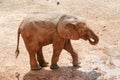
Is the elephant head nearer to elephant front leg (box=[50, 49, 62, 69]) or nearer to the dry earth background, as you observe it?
elephant front leg (box=[50, 49, 62, 69])

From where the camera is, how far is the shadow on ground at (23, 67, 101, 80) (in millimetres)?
5570

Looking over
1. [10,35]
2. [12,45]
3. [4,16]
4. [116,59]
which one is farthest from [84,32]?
[4,16]

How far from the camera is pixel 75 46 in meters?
7.07

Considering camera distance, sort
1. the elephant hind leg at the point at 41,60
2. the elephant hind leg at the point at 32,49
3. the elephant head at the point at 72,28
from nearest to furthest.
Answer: the elephant head at the point at 72,28, the elephant hind leg at the point at 32,49, the elephant hind leg at the point at 41,60

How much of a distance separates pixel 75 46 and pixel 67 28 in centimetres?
179

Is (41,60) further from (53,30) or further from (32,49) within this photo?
(53,30)

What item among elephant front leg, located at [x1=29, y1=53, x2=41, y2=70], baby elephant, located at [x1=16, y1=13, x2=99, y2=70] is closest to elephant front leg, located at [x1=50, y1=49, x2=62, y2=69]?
baby elephant, located at [x1=16, y1=13, x2=99, y2=70]

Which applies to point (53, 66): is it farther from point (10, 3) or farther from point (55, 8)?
point (10, 3)

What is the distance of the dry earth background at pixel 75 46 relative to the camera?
572cm

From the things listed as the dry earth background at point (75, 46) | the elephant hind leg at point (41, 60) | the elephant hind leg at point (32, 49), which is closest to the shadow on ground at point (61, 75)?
the dry earth background at point (75, 46)

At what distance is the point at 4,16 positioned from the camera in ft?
30.7

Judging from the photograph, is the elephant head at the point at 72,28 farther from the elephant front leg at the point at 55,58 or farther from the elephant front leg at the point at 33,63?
the elephant front leg at the point at 33,63

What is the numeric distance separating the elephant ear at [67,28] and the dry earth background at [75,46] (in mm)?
753

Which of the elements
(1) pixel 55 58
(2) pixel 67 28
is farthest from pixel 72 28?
(1) pixel 55 58
